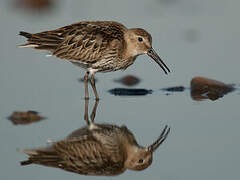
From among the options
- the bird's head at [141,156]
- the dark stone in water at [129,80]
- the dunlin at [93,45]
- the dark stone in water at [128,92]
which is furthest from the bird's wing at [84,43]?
the bird's head at [141,156]

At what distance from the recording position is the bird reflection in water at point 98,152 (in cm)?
1084

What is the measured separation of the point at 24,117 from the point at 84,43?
2629 millimetres

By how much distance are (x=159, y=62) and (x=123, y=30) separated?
112cm

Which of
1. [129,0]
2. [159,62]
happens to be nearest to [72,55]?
[159,62]

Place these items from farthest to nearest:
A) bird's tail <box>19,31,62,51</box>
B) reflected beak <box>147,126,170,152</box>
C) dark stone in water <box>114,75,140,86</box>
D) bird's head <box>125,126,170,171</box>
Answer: dark stone in water <box>114,75,140,86</box>, bird's tail <box>19,31,62,51</box>, reflected beak <box>147,126,170,152</box>, bird's head <box>125,126,170,171</box>

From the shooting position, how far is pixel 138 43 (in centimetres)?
1463

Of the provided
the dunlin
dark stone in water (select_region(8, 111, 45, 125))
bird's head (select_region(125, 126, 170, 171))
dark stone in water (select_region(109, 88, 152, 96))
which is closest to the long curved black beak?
the dunlin

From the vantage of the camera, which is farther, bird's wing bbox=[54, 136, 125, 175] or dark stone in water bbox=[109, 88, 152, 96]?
dark stone in water bbox=[109, 88, 152, 96]

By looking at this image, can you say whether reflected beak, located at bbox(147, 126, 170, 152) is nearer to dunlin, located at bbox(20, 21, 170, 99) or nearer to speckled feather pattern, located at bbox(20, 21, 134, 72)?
dunlin, located at bbox(20, 21, 170, 99)

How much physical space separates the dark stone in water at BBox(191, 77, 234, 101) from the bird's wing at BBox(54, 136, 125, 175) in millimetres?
3643

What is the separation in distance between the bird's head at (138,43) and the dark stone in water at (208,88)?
789mm

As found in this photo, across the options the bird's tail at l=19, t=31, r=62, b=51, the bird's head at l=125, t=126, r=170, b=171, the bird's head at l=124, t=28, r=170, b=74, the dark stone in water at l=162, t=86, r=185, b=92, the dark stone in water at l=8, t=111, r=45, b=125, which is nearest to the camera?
the bird's head at l=125, t=126, r=170, b=171

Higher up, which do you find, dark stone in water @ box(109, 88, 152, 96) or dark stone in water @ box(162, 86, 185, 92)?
dark stone in water @ box(162, 86, 185, 92)

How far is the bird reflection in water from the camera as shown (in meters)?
10.8
